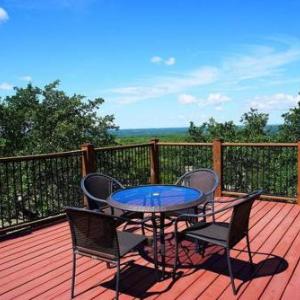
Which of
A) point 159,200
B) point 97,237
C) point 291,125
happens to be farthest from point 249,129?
point 97,237

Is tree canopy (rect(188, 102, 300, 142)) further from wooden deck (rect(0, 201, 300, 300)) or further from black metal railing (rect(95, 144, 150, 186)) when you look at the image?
wooden deck (rect(0, 201, 300, 300))

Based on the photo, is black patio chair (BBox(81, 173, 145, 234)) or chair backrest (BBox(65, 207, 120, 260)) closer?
chair backrest (BBox(65, 207, 120, 260))

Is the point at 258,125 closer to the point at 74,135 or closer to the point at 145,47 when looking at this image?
the point at 145,47

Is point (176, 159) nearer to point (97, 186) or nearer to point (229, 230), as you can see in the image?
point (97, 186)

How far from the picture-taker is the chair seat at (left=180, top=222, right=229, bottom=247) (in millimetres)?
2869

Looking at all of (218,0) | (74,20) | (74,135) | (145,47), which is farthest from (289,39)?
(74,135)

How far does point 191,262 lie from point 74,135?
11232 millimetres

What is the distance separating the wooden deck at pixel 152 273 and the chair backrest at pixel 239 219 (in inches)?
16.0

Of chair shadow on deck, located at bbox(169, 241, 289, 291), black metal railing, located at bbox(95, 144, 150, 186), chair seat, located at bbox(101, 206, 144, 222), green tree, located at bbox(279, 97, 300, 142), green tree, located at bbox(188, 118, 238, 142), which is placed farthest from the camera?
green tree, located at bbox(279, 97, 300, 142)

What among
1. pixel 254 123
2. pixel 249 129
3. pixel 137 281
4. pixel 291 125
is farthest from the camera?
pixel 291 125

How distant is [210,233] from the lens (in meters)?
3.02

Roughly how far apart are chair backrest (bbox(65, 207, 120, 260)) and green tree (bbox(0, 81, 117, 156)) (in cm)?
1144

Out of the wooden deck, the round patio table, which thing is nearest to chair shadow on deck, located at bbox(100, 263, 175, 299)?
the wooden deck

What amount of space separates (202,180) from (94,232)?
74.9 inches
